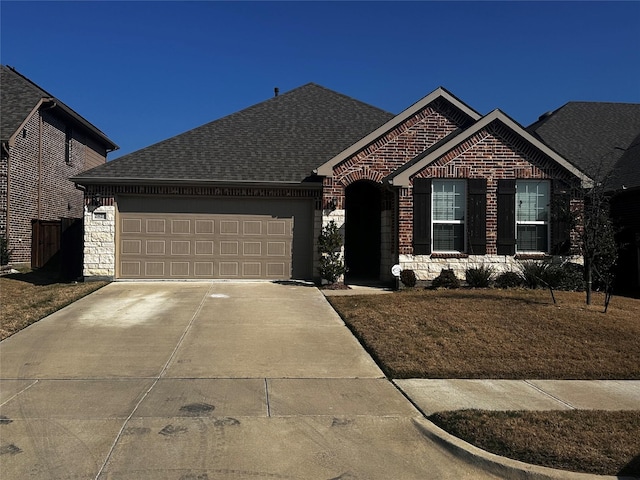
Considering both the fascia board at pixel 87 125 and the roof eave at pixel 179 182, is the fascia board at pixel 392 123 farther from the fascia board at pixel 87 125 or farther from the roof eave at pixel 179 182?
the fascia board at pixel 87 125

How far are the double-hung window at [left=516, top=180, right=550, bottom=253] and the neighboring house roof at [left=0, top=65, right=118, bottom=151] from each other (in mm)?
16118

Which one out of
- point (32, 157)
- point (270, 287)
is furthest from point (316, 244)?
point (32, 157)

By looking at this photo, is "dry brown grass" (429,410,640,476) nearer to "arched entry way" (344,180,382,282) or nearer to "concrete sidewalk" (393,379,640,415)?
"concrete sidewalk" (393,379,640,415)

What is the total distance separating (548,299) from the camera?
11867 mm

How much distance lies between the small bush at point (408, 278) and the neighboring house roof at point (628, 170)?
6462 mm

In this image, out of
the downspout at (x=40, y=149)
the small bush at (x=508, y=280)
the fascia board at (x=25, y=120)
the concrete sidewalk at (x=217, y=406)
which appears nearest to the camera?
the concrete sidewalk at (x=217, y=406)

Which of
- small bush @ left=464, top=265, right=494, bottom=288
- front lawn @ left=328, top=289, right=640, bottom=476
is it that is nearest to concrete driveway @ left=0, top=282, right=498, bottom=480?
front lawn @ left=328, top=289, right=640, bottom=476

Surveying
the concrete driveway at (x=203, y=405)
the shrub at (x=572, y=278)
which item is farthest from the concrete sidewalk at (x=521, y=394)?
the shrub at (x=572, y=278)

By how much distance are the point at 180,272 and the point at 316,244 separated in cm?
406

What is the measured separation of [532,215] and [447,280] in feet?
10.4

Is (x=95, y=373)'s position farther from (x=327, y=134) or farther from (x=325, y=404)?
(x=327, y=134)

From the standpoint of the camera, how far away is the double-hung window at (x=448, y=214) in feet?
47.3

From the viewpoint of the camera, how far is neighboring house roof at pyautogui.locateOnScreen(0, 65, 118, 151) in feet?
58.8

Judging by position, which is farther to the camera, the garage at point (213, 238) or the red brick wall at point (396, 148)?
the garage at point (213, 238)
